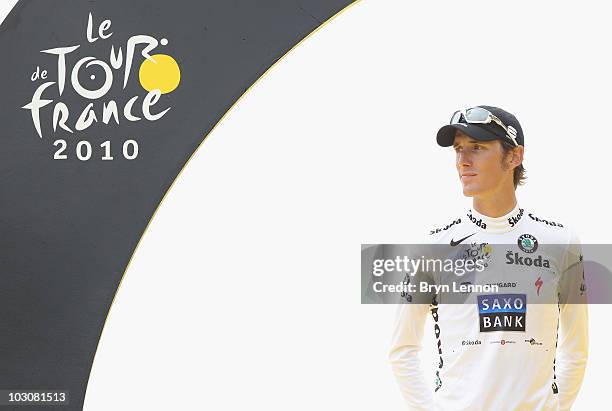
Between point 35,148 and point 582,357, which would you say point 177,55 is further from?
point 582,357

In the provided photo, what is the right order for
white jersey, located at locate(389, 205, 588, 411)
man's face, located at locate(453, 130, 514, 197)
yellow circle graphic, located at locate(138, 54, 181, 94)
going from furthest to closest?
yellow circle graphic, located at locate(138, 54, 181, 94) → man's face, located at locate(453, 130, 514, 197) → white jersey, located at locate(389, 205, 588, 411)

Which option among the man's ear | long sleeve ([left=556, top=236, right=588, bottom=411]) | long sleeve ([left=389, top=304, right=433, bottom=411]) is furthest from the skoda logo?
long sleeve ([left=389, top=304, right=433, bottom=411])

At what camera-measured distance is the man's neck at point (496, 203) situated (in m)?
3.18

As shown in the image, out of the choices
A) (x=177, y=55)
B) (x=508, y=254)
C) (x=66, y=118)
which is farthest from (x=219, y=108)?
(x=508, y=254)

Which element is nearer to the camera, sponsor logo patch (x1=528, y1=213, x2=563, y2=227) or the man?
the man

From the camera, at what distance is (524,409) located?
304 cm

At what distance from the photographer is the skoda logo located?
3166mm

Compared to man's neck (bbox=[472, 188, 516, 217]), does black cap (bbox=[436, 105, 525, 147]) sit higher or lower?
higher

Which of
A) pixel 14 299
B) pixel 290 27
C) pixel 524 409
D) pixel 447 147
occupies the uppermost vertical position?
pixel 290 27

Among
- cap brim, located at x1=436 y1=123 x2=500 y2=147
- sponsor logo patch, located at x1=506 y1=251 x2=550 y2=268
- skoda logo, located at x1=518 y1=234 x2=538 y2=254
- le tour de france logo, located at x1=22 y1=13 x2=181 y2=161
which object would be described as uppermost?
le tour de france logo, located at x1=22 y1=13 x2=181 y2=161

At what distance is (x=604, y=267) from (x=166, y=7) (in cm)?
182

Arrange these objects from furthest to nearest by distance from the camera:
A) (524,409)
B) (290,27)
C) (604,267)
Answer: (290,27) < (604,267) < (524,409)

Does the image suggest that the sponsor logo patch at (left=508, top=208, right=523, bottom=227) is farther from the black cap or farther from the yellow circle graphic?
the yellow circle graphic

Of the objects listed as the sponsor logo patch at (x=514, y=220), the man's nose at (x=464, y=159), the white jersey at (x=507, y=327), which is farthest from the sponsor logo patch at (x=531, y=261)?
the man's nose at (x=464, y=159)
